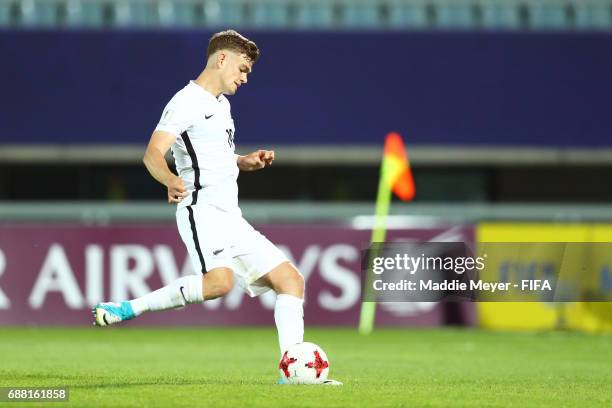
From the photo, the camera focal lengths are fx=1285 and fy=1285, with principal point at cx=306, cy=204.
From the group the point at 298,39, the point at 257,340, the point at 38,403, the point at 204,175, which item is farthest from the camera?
the point at 298,39

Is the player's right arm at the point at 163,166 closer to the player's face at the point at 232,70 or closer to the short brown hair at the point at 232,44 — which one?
the player's face at the point at 232,70

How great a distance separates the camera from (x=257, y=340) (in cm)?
1453

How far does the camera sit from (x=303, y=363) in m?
7.62

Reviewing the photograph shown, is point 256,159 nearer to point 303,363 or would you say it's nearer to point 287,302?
point 287,302

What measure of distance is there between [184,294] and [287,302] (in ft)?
2.11

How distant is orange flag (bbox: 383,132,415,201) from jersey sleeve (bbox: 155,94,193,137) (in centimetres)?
963

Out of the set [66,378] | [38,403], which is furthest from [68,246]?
[38,403]

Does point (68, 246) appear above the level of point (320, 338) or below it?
above

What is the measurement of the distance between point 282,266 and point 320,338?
7.12m

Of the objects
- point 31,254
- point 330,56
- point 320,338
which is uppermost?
point 330,56

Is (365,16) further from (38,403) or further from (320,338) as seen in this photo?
(38,403)

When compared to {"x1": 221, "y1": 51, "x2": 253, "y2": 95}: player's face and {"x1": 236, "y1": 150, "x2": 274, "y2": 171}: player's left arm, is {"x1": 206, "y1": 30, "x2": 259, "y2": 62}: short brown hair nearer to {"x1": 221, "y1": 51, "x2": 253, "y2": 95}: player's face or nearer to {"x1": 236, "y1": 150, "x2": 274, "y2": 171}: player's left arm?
{"x1": 221, "y1": 51, "x2": 253, "y2": 95}: player's face

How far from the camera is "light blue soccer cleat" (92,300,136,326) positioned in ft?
24.6

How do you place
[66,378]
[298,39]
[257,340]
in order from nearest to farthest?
1. [66,378]
2. [257,340]
3. [298,39]
